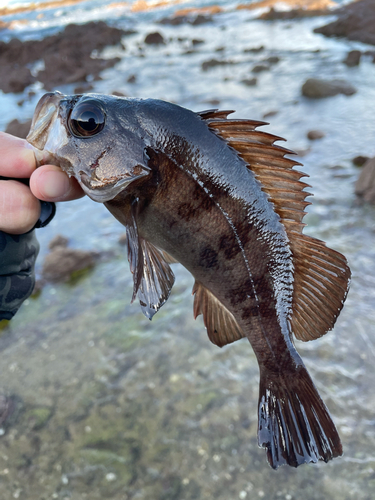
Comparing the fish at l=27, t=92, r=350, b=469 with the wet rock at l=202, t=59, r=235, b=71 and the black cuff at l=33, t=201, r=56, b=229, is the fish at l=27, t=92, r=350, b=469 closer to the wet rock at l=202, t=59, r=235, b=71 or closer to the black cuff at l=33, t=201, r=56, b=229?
the black cuff at l=33, t=201, r=56, b=229

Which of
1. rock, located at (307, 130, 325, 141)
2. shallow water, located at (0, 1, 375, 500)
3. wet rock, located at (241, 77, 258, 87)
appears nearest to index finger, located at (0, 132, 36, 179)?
shallow water, located at (0, 1, 375, 500)

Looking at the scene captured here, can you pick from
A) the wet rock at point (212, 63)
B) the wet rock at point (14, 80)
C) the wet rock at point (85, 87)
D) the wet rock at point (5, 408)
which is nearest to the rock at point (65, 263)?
the wet rock at point (5, 408)

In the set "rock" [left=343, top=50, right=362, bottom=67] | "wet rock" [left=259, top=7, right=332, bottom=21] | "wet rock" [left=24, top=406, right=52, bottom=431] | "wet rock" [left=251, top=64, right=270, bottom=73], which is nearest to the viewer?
"wet rock" [left=24, top=406, right=52, bottom=431]

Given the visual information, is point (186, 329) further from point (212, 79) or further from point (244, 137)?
point (212, 79)

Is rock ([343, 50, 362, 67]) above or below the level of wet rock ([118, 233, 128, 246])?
above

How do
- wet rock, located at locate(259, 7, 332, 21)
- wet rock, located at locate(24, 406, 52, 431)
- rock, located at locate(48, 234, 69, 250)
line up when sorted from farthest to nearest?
wet rock, located at locate(259, 7, 332, 21), rock, located at locate(48, 234, 69, 250), wet rock, located at locate(24, 406, 52, 431)

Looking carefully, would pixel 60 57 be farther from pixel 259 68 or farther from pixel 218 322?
pixel 218 322
